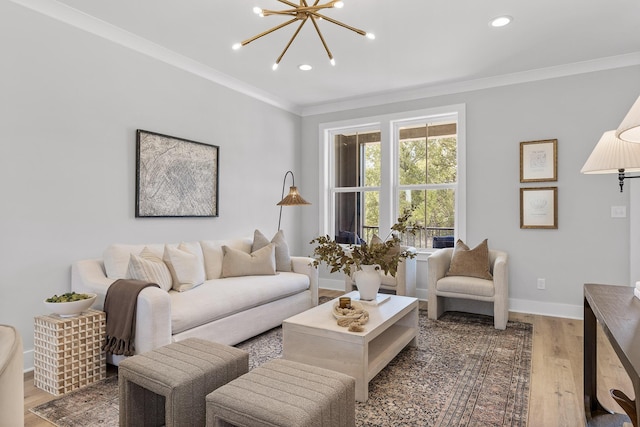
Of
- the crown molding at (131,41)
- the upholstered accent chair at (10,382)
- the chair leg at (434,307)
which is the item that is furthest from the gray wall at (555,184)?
the upholstered accent chair at (10,382)

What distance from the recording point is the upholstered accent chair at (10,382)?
3.21 ft

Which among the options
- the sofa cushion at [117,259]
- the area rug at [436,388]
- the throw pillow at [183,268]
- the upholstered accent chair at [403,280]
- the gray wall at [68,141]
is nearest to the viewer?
the area rug at [436,388]

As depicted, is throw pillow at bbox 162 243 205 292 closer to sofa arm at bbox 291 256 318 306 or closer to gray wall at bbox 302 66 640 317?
sofa arm at bbox 291 256 318 306

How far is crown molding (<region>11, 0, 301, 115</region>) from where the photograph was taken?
9.11ft

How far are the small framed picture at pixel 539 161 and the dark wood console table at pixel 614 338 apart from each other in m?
2.47

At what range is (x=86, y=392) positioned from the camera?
2355 millimetres

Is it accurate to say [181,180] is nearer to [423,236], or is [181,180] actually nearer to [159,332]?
[159,332]

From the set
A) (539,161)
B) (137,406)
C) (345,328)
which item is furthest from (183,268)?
(539,161)

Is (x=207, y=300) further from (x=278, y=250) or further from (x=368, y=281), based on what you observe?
(x=278, y=250)

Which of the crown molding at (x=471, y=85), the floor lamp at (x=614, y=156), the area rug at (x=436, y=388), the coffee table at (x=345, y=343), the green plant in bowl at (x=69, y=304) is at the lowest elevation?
the area rug at (x=436, y=388)

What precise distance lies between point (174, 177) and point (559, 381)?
3582 mm

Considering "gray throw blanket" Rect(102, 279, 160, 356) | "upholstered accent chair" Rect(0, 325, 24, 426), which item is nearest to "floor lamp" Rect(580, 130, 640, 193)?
"upholstered accent chair" Rect(0, 325, 24, 426)

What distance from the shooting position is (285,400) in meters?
1.44

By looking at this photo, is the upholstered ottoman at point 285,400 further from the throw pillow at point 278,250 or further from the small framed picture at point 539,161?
the small framed picture at point 539,161
